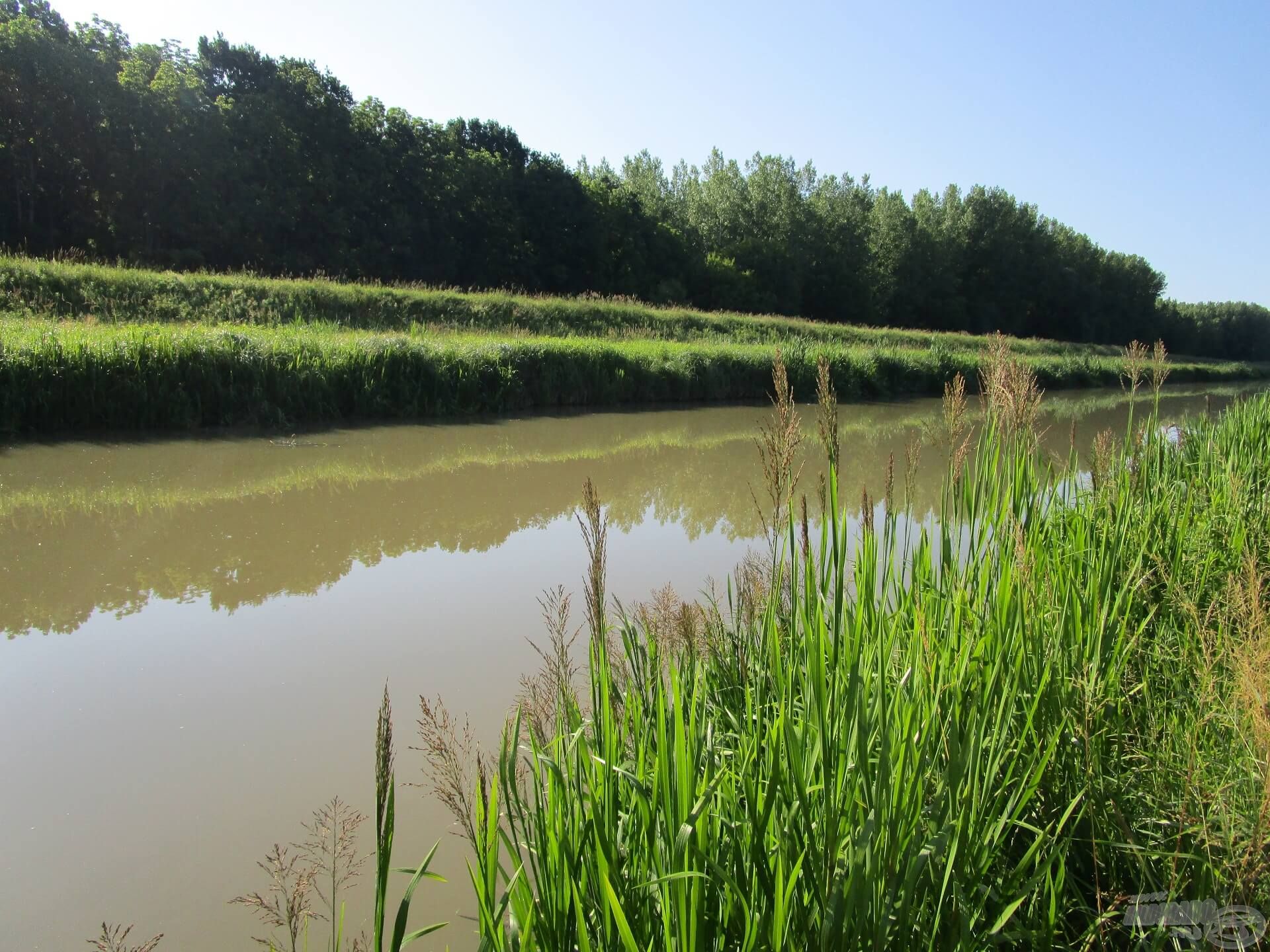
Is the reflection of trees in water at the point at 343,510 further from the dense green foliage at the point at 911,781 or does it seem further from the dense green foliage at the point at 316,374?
the dense green foliage at the point at 911,781

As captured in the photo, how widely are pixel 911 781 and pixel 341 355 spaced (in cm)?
987

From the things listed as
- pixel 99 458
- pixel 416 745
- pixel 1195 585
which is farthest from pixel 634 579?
pixel 99 458

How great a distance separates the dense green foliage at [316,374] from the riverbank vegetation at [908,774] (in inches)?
155

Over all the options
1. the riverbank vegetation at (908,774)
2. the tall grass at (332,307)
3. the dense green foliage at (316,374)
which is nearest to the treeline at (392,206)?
the tall grass at (332,307)

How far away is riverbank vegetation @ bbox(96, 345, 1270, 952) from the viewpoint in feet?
3.60

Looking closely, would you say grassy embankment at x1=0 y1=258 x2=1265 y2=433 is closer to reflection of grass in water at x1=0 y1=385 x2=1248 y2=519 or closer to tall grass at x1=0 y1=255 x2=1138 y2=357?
tall grass at x1=0 y1=255 x2=1138 y2=357

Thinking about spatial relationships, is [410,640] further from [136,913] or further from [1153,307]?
[1153,307]

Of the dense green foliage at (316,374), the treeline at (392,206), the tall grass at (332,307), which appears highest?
the treeline at (392,206)

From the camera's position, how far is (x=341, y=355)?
998cm

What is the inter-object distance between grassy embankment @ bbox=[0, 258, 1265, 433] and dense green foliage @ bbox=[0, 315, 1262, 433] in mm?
18

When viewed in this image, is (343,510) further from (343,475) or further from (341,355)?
(341,355)

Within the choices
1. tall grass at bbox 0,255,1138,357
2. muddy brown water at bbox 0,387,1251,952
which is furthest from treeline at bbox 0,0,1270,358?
muddy brown water at bbox 0,387,1251,952

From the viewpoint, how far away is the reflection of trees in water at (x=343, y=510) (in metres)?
4.36

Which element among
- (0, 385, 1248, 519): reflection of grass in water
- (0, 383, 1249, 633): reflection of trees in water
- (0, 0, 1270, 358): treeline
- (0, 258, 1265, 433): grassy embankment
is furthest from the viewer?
(0, 0, 1270, 358): treeline
